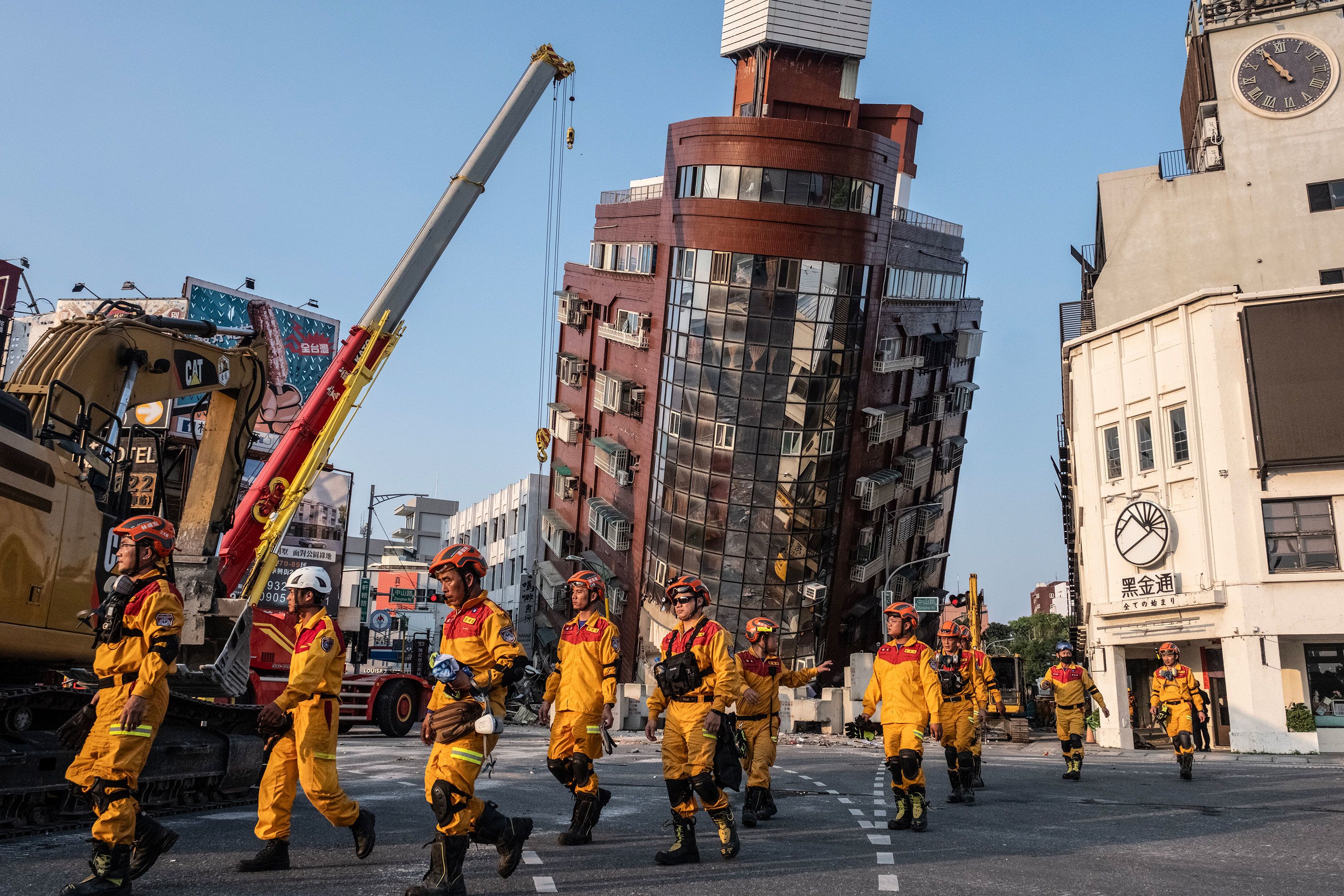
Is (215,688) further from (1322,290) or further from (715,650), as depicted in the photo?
(1322,290)

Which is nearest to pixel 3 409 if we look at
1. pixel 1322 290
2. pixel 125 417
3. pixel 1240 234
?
pixel 125 417

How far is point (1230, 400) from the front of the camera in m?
33.7

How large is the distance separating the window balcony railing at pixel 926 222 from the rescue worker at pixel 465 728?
160 feet

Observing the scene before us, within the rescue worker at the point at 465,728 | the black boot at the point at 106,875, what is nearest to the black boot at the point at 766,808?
the rescue worker at the point at 465,728

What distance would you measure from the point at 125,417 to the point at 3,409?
3.20m

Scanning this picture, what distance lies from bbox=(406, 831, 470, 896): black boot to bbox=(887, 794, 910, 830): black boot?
197 inches

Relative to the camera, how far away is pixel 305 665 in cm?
799

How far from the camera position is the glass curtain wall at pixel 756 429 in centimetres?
4919

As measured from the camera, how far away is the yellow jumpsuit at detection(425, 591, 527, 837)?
7.01 m

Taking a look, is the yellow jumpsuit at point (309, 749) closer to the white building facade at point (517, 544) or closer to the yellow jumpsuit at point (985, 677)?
the yellow jumpsuit at point (985, 677)

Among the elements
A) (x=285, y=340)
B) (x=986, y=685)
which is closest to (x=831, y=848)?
(x=986, y=685)

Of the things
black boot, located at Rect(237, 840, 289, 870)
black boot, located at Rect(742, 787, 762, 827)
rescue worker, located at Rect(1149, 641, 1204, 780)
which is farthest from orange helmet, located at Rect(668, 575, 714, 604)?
rescue worker, located at Rect(1149, 641, 1204, 780)

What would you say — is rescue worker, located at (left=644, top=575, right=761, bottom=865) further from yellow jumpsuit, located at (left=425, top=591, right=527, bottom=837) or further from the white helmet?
the white helmet

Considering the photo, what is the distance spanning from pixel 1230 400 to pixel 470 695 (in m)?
32.3
